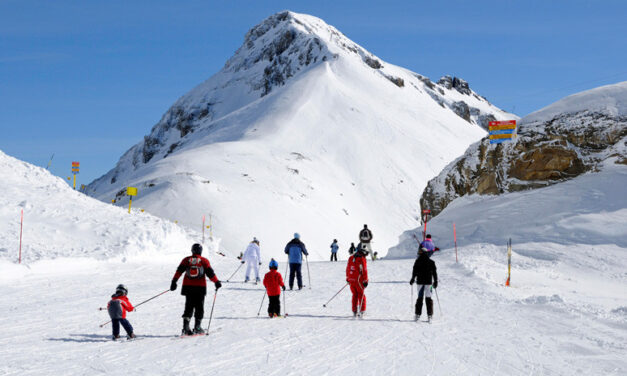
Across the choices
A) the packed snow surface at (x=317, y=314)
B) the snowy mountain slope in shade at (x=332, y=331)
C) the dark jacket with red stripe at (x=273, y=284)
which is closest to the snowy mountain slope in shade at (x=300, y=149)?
the packed snow surface at (x=317, y=314)

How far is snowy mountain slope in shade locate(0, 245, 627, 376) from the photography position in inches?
284

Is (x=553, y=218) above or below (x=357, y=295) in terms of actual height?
above

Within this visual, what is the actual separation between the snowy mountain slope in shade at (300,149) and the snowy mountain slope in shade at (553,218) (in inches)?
768

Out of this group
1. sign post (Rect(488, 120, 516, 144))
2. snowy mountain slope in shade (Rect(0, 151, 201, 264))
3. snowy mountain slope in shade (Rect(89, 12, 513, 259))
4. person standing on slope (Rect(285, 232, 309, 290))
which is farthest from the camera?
snowy mountain slope in shade (Rect(89, 12, 513, 259))

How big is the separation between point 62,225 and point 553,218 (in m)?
22.9

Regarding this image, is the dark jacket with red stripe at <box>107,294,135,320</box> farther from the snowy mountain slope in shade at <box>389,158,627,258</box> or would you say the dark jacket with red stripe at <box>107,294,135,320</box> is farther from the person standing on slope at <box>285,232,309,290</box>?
the snowy mountain slope in shade at <box>389,158,627,258</box>

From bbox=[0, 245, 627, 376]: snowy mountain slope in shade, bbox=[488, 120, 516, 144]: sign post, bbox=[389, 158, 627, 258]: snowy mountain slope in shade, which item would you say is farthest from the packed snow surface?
bbox=[488, 120, 516, 144]: sign post

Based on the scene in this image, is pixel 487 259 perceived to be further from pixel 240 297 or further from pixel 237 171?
pixel 237 171

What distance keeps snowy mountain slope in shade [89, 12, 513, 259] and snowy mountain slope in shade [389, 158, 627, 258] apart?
A: 19.5 m

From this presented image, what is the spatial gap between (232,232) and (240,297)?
3043cm

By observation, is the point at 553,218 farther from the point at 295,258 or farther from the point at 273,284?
the point at 273,284

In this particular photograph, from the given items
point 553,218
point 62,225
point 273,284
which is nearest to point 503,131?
point 553,218

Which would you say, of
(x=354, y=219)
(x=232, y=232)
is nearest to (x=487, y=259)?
(x=232, y=232)

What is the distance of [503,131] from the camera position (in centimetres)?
2889
